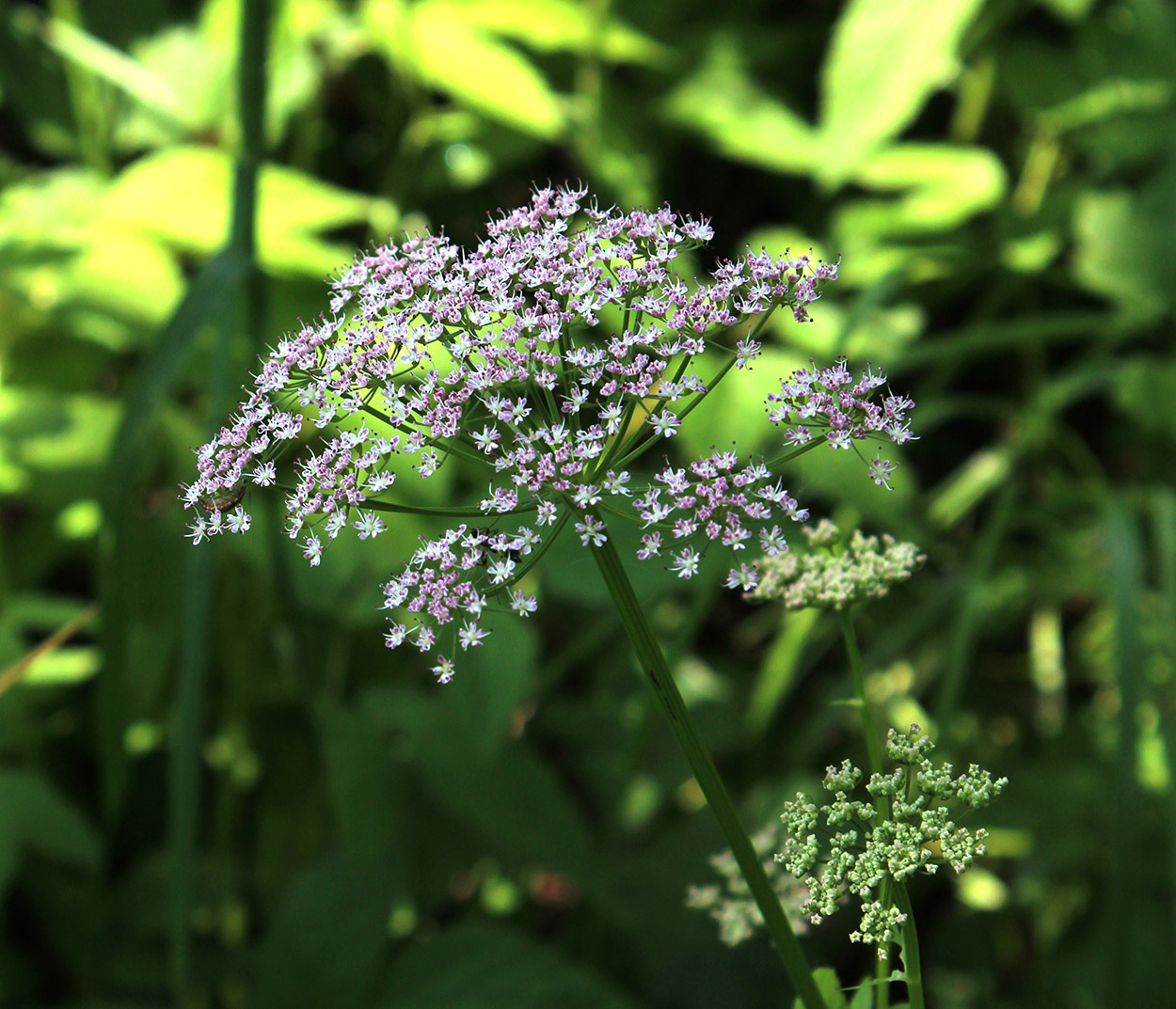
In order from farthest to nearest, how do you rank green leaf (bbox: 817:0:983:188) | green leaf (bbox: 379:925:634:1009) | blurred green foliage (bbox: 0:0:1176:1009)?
green leaf (bbox: 817:0:983:188) → blurred green foliage (bbox: 0:0:1176:1009) → green leaf (bbox: 379:925:634:1009)

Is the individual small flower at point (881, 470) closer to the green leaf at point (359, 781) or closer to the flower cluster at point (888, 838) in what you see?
the flower cluster at point (888, 838)

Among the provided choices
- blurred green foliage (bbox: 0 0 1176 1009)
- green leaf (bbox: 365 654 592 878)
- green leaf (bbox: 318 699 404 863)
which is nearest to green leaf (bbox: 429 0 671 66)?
blurred green foliage (bbox: 0 0 1176 1009)

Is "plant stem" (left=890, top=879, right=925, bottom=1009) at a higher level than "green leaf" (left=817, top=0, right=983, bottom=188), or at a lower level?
lower

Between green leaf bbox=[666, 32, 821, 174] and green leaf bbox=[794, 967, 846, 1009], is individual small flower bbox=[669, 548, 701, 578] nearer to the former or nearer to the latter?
green leaf bbox=[794, 967, 846, 1009]

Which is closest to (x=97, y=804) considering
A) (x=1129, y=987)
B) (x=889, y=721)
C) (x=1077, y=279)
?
(x=889, y=721)

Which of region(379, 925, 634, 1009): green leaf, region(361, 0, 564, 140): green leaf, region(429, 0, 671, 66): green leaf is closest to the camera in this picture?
region(379, 925, 634, 1009): green leaf

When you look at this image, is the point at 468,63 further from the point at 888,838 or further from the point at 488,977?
the point at 888,838

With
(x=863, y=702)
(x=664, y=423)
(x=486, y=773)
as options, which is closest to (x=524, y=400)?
(x=664, y=423)

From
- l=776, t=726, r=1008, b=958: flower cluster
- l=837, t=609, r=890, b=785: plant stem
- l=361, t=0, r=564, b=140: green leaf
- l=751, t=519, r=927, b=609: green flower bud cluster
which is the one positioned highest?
l=361, t=0, r=564, b=140: green leaf

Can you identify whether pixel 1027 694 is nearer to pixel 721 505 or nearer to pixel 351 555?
pixel 351 555
